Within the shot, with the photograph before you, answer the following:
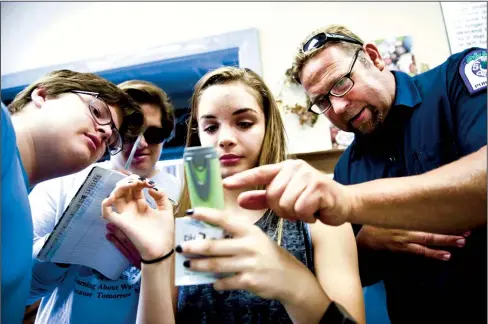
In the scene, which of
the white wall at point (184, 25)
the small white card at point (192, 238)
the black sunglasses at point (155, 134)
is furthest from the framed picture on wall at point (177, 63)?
the small white card at point (192, 238)

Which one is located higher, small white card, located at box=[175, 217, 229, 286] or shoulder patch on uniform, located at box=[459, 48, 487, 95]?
shoulder patch on uniform, located at box=[459, 48, 487, 95]

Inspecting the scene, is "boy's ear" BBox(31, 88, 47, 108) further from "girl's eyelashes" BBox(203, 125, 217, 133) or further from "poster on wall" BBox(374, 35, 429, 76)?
"poster on wall" BBox(374, 35, 429, 76)

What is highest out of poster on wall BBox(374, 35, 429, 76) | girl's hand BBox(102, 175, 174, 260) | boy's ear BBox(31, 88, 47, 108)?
poster on wall BBox(374, 35, 429, 76)

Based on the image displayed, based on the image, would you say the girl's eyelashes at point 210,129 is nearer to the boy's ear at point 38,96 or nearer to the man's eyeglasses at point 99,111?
the man's eyeglasses at point 99,111

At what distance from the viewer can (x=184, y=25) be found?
189 cm

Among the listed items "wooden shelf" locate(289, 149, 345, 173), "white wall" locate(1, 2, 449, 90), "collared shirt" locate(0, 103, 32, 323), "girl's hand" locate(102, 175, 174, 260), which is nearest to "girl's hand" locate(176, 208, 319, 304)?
"girl's hand" locate(102, 175, 174, 260)

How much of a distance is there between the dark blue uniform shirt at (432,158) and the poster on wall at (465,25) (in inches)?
29.3

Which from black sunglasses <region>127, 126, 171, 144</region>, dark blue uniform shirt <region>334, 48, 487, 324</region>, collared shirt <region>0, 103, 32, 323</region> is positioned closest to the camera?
collared shirt <region>0, 103, 32, 323</region>

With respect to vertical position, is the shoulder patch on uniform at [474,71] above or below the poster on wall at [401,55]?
below

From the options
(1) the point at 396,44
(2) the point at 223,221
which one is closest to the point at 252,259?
(2) the point at 223,221

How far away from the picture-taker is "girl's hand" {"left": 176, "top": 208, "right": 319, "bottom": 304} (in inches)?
17.7

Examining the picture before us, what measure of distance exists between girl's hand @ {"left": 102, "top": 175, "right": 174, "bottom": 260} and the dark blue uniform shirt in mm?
613

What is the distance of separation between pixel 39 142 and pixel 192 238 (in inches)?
25.0

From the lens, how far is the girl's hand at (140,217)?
0.68 metres
